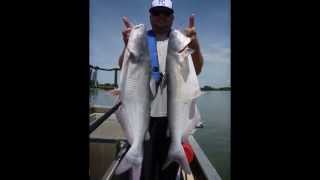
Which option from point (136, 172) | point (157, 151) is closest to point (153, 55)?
point (157, 151)

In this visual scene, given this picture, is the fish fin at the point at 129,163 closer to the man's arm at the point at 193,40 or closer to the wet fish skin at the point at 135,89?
the wet fish skin at the point at 135,89

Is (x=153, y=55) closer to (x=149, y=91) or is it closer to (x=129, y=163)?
(x=149, y=91)

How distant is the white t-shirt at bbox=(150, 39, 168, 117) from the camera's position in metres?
2.27

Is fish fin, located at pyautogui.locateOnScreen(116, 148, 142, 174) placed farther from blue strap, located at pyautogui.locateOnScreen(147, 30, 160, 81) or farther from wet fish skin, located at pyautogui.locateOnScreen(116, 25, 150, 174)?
blue strap, located at pyautogui.locateOnScreen(147, 30, 160, 81)

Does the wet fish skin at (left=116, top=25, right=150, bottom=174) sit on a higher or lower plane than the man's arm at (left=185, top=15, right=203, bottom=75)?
lower

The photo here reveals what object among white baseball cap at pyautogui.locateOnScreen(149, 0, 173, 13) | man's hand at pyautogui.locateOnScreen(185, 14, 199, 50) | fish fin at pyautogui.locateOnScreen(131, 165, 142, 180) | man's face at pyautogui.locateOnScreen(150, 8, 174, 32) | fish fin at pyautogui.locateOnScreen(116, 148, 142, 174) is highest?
white baseball cap at pyautogui.locateOnScreen(149, 0, 173, 13)

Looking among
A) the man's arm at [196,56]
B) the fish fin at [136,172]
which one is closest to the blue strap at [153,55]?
the man's arm at [196,56]

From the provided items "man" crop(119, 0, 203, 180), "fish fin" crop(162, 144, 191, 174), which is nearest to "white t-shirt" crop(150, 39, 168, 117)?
"man" crop(119, 0, 203, 180)

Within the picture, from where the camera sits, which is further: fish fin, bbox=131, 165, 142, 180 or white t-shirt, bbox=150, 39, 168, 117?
white t-shirt, bbox=150, 39, 168, 117

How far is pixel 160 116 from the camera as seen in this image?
228 cm

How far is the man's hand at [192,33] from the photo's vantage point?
87.0 inches
